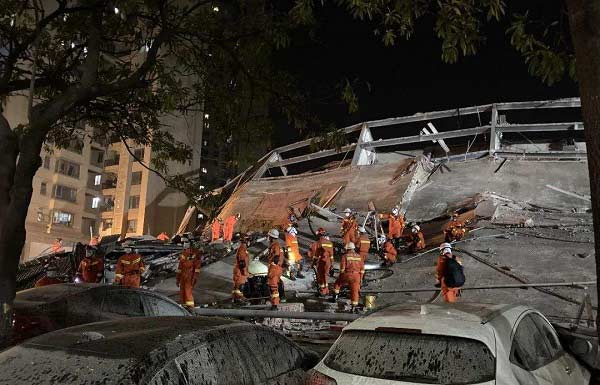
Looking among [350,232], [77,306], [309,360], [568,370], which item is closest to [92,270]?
[350,232]

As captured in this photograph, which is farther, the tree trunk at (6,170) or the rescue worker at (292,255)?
the rescue worker at (292,255)

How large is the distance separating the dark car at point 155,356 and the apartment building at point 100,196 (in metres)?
42.8

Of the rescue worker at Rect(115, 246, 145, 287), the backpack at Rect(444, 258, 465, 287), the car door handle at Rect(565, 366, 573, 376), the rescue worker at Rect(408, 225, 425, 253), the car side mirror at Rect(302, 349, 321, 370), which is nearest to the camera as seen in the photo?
the car door handle at Rect(565, 366, 573, 376)

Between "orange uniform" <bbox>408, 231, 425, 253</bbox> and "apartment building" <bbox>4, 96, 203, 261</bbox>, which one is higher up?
"apartment building" <bbox>4, 96, 203, 261</bbox>

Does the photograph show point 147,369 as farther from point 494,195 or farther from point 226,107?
point 494,195

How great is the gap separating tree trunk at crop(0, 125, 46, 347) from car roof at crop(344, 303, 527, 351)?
12.3 ft

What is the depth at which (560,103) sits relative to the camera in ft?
73.3

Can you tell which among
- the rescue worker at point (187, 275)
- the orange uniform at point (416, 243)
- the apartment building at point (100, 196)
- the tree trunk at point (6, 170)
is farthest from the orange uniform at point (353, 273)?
the apartment building at point (100, 196)

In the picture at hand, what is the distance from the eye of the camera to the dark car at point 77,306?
20.2ft

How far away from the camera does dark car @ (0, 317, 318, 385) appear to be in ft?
9.00

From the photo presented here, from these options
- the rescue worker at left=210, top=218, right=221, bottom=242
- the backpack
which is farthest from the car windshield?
the rescue worker at left=210, top=218, right=221, bottom=242

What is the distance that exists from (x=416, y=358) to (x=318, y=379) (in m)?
0.69

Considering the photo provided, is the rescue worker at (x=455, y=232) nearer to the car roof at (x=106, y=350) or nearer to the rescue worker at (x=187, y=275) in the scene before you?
the rescue worker at (x=187, y=275)

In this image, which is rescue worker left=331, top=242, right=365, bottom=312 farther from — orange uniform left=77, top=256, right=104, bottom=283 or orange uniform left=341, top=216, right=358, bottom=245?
orange uniform left=77, top=256, right=104, bottom=283
